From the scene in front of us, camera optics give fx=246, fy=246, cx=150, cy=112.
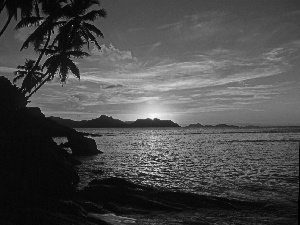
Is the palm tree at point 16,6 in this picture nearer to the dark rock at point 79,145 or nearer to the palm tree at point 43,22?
the palm tree at point 43,22

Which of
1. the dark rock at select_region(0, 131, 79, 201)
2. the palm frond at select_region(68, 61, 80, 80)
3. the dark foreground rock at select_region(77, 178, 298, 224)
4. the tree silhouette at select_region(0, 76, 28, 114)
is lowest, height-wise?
the dark foreground rock at select_region(77, 178, 298, 224)

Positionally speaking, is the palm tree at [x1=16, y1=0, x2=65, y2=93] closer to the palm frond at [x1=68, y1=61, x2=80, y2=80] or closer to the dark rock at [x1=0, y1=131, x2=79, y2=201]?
the palm frond at [x1=68, y1=61, x2=80, y2=80]

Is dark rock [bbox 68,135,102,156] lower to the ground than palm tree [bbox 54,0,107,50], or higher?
lower

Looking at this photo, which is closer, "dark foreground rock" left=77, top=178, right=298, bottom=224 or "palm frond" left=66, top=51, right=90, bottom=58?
"dark foreground rock" left=77, top=178, right=298, bottom=224

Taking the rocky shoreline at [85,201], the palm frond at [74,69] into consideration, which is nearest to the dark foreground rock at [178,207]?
the rocky shoreline at [85,201]

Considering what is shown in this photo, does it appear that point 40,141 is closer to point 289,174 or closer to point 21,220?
point 21,220

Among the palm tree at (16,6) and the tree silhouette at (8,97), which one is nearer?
the tree silhouette at (8,97)

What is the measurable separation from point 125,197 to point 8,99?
15.8m

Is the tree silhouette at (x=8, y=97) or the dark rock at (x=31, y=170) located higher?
the tree silhouette at (x=8, y=97)

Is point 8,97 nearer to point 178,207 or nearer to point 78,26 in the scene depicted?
point 78,26

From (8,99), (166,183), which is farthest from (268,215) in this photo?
(8,99)

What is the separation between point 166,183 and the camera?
17.0 metres

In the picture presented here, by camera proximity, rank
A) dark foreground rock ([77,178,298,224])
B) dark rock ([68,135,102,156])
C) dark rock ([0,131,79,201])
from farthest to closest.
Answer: dark rock ([68,135,102,156]), dark rock ([0,131,79,201]), dark foreground rock ([77,178,298,224])

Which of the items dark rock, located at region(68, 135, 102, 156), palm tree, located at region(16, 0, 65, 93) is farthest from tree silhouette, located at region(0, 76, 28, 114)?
dark rock, located at region(68, 135, 102, 156)
